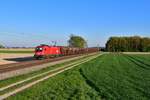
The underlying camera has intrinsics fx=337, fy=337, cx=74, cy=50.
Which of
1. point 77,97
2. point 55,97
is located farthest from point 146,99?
point 55,97

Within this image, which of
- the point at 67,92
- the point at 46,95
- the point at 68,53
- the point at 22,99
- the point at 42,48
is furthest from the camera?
the point at 68,53

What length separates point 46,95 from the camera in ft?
46.6

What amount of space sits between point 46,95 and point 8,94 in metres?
1.80

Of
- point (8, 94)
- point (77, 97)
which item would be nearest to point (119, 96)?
point (77, 97)

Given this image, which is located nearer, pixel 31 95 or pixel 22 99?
pixel 22 99

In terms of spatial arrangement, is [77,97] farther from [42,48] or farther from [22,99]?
[42,48]

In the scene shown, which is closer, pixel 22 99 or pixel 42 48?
pixel 22 99

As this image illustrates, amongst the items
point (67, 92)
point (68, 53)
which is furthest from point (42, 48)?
point (67, 92)

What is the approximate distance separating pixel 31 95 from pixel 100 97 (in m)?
3.07

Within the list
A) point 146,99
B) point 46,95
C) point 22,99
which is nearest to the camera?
point 146,99

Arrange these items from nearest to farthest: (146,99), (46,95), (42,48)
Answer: (146,99)
(46,95)
(42,48)

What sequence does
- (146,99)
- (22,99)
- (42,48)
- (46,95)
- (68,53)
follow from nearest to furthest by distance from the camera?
(146,99) → (22,99) → (46,95) → (42,48) → (68,53)

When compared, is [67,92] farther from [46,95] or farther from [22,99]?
[22,99]

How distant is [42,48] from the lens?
215 ft
